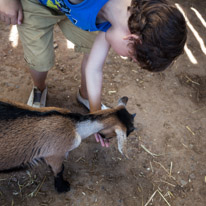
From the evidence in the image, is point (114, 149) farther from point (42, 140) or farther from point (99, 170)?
point (42, 140)

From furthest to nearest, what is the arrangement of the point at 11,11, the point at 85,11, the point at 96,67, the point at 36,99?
the point at 36,99
the point at 96,67
the point at 11,11
the point at 85,11

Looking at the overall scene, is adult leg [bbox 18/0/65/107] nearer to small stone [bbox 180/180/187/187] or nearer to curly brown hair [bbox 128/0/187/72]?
curly brown hair [bbox 128/0/187/72]

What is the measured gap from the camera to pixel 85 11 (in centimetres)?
202

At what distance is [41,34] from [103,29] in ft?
2.27

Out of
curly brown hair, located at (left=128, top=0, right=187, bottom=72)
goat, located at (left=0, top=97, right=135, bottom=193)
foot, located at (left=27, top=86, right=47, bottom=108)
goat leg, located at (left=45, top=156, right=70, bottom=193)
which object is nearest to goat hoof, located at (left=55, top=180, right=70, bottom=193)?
goat leg, located at (left=45, top=156, right=70, bottom=193)

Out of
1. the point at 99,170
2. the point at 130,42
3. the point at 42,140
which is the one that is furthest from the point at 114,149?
the point at 130,42

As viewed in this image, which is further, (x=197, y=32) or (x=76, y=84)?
(x=197, y=32)

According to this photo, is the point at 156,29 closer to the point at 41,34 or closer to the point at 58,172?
the point at 41,34

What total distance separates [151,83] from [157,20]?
7.45ft

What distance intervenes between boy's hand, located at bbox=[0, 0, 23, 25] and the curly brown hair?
1.13 metres

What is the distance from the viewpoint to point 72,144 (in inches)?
91.6

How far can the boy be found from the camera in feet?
5.99

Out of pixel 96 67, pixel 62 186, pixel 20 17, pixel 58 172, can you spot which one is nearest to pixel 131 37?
pixel 96 67

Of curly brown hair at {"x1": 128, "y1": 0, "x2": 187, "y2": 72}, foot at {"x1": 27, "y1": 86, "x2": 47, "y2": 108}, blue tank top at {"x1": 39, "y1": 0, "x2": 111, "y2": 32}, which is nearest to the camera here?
curly brown hair at {"x1": 128, "y1": 0, "x2": 187, "y2": 72}
